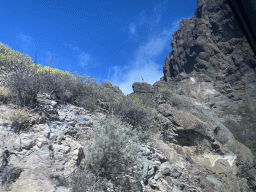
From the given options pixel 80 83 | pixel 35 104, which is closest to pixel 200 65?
pixel 80 83

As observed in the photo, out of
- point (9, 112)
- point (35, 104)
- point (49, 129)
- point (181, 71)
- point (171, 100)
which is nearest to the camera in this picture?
point (9, 112)

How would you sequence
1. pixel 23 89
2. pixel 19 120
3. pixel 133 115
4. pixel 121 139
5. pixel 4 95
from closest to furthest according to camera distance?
1. pixel 19 120
2. pixel 121 139
3. pixel 4 95
4. pixel 23 89
5. pixel 133 115

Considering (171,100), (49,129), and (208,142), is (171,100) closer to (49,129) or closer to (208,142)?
(208,142)

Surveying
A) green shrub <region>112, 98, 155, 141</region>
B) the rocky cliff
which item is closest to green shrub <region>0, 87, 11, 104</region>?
the rocky cliff

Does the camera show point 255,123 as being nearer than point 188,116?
Yes

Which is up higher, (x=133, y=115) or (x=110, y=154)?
(x=133, y=115)

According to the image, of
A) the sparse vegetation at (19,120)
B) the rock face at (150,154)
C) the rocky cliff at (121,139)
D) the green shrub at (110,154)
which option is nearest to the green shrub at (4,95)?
the rocky cliff at (121,139)

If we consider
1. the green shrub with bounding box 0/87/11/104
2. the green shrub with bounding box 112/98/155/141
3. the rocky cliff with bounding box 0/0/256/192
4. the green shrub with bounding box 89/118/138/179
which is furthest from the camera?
the green shrub with bounding box 112/98/155/141

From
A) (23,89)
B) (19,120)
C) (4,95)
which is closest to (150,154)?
(19,120)

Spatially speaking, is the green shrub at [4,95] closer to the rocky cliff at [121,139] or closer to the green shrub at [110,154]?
the rocky cliff at [121,139]

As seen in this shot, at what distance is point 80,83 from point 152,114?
4.27 metres

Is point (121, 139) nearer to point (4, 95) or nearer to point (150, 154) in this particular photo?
point (150, 154)

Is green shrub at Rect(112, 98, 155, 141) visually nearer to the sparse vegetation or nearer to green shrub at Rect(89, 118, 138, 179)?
green shrub at Rect(89, 118, 138, 179)

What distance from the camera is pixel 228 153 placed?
7.63 metres
